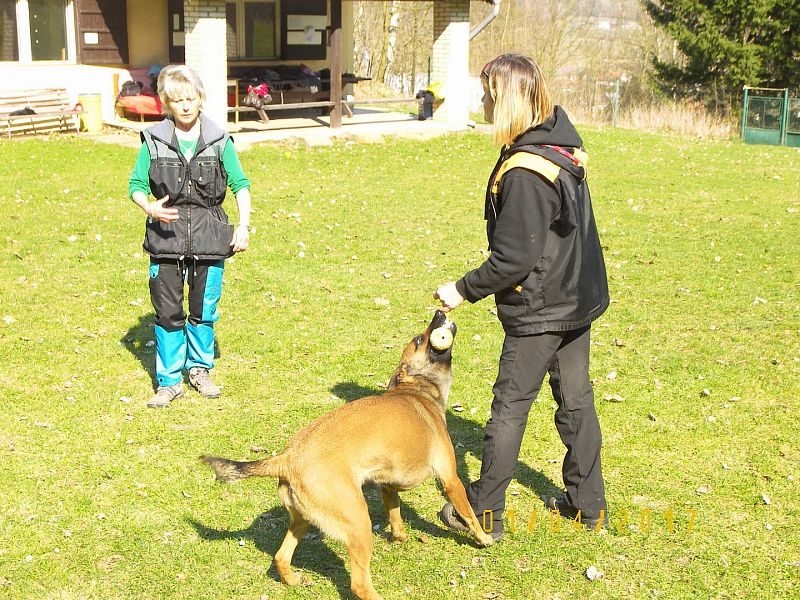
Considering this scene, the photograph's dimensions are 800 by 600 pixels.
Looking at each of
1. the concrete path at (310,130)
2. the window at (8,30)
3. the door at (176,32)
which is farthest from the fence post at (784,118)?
the window at (8,30)

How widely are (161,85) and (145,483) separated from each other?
2379mm

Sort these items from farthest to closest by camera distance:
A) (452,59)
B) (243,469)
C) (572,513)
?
(452,59), (572,513), (243,469)

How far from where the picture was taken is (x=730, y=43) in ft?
83.6

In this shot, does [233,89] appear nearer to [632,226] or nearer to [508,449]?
[632,226]

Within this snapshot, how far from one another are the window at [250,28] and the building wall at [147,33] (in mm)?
1564

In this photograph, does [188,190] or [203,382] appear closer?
[188,190]

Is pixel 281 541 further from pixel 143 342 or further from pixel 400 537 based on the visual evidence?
pixel 143 342

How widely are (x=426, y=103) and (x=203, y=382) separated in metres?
15.8

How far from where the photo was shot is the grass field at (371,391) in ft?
13.6

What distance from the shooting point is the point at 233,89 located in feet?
62.5

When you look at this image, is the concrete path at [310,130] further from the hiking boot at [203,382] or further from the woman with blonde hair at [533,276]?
the woman with blonde hair at [533,276]

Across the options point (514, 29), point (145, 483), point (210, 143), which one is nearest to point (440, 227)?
→ point (210, 143)

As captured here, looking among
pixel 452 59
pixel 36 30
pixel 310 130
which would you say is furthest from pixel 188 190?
pixel 452 59

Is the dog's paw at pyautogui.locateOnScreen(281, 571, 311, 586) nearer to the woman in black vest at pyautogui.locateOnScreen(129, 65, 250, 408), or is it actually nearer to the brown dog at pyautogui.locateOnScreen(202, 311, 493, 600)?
the brown dog at pyautogui.locateOnScreen(202, 311, 493, 600)
